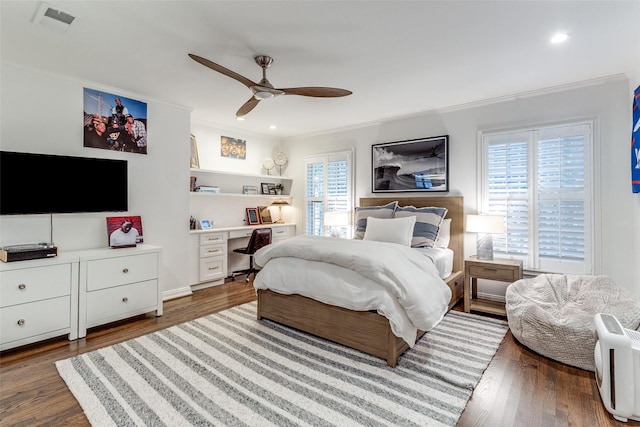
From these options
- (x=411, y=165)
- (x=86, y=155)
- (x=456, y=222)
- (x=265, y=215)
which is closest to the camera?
(x=86, y=155)

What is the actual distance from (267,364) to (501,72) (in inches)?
135

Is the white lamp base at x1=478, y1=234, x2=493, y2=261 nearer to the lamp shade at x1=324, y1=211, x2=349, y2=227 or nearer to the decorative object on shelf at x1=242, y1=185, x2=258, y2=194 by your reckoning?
the lamp shade at x1=324, y1=211, x2=349, y2=227

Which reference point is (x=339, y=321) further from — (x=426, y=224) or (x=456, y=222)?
(x=456, y=222)

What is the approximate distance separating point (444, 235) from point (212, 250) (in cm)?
326

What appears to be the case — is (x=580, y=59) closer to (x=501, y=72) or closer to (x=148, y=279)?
(x=501, y=72)

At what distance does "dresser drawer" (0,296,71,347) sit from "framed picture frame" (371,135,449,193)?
13.2ft

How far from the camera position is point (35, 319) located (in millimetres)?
2582

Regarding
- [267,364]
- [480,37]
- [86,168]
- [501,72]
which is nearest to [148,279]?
[86,168]

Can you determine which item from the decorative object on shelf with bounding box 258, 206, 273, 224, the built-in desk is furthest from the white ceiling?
the decorative object on shelf with bounding box 258, 206, 273, 224

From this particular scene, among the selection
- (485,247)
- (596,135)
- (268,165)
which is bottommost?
(485,247)

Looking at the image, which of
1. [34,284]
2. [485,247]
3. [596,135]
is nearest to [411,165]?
[485,247]

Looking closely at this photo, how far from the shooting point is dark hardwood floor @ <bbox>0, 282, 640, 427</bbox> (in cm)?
174

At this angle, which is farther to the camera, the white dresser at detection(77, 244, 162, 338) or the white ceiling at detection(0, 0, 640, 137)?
the white dresser at detection(77, 244, 162, 338)

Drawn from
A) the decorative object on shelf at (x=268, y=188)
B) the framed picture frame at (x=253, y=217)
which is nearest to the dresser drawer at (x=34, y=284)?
the framed picture frame at (x=253, y=217)
